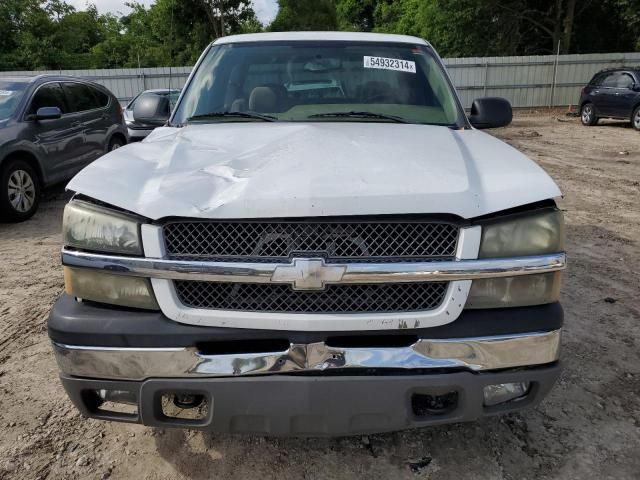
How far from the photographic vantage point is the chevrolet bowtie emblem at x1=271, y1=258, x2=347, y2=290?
1.88 meters

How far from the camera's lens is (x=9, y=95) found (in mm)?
6926

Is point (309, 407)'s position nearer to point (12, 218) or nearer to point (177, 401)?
point (177, 401)

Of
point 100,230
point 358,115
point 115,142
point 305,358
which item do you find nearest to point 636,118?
point 115,142

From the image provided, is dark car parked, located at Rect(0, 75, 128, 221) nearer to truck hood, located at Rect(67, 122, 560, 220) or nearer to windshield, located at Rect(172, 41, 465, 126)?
windshield, located at Rect(172, 41, 465, 126)

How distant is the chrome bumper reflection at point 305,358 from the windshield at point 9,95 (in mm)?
5969

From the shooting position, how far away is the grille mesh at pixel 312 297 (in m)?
1.95

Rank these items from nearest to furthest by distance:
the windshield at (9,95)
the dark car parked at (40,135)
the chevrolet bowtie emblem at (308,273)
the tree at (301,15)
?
the chevrolet bowtie emblem at (308,273), the dark car parked at (40,135), the windshield at (9,95), the tree at (301,15)

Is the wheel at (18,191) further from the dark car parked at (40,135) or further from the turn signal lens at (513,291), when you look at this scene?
the turn signal lens at (513,291)

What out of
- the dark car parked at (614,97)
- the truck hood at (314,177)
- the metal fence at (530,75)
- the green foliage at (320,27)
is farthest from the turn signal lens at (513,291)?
the green foliage at (320,27)

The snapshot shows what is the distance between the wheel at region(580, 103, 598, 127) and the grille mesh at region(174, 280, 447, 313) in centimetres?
1655

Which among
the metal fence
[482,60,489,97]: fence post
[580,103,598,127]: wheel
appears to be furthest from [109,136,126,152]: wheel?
[482,60,489,97]: fence post

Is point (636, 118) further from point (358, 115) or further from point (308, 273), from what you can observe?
point (308, 273)

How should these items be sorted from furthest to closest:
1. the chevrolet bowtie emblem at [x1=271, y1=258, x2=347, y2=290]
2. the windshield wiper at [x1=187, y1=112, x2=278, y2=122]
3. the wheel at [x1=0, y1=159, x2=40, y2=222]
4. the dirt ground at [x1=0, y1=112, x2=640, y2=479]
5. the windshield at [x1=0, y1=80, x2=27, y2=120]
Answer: the windshield at [x1=0, y1=80, x2=27, y2=120] → the wheel at [x1=0, y1=159, x2=40, y2=222] → the windshield wiper at [x1=187, y1=112, x2=278, y2=122] → the dirt ground at [x1=0, y1=112, x2=640, y2=479] → the chevrolet bowtie emblem at [x1=271, y1=258, x2=347, y2=290]

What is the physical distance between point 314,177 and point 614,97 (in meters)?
15.9
